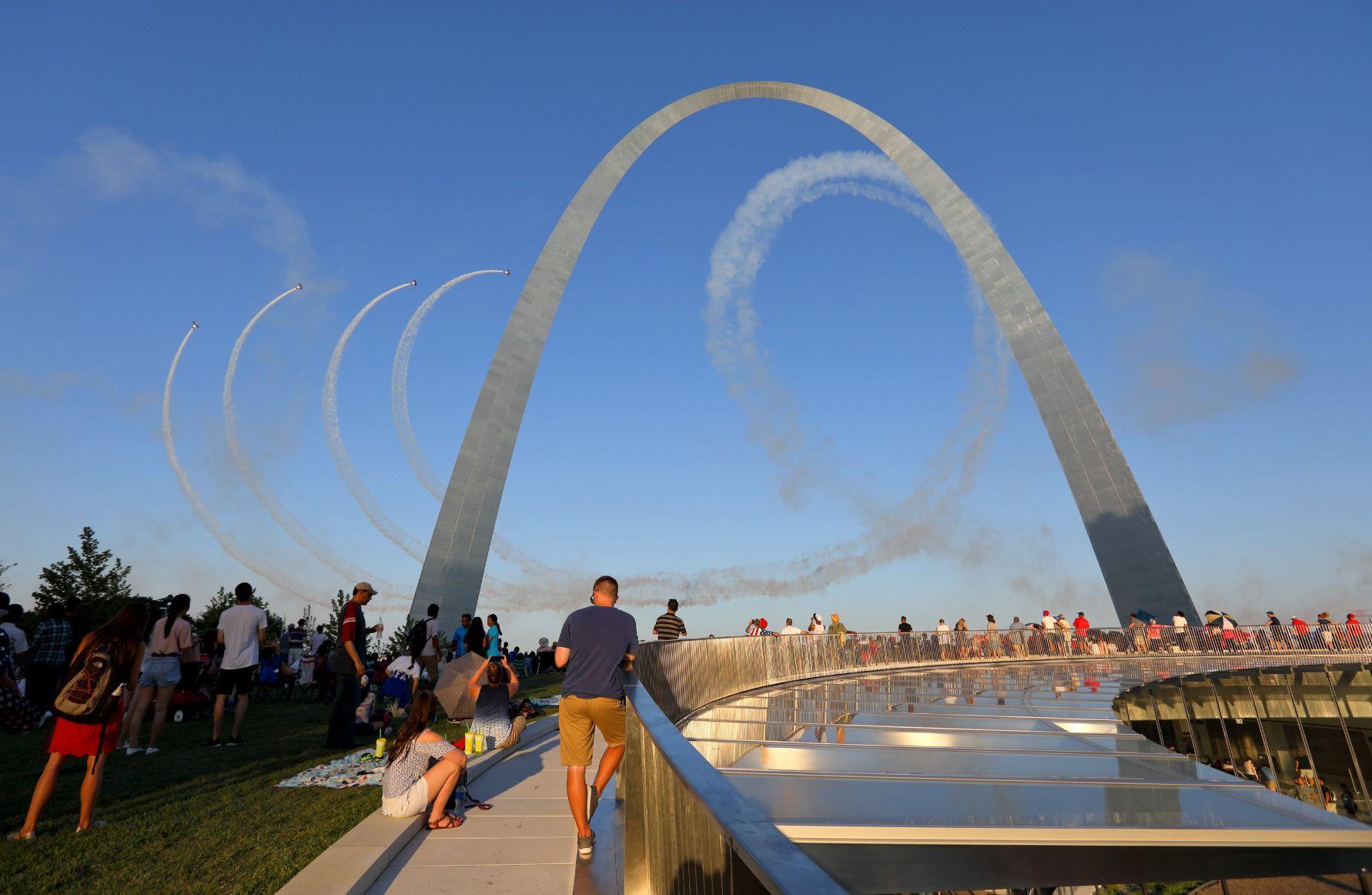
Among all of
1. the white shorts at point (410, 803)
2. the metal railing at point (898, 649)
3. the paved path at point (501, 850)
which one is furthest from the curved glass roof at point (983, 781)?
the white shorts at point (410, 803)

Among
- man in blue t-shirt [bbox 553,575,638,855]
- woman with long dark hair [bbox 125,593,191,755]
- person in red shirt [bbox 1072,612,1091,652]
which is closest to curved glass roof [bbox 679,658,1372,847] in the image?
man in blue t-shirt [bbox 553,575,638,855]

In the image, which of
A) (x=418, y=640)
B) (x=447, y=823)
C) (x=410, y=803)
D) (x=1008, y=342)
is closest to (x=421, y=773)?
(x=410, y=803)

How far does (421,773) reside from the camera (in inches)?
227

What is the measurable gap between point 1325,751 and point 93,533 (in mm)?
50375

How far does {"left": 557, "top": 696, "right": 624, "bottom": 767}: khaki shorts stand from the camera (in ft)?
17.5

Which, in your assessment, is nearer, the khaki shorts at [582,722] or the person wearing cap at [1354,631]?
the khaki shorts at [582,722]

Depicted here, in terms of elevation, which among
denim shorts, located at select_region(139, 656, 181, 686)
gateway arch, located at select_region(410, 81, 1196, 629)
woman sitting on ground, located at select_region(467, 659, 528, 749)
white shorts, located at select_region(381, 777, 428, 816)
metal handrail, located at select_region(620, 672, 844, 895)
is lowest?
white shorts, located at select_region(381, 777, 428, 816)

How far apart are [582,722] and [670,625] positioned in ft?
30.5

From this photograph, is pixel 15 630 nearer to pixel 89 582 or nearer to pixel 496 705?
pixel 496 705

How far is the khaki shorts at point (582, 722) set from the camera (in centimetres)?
533

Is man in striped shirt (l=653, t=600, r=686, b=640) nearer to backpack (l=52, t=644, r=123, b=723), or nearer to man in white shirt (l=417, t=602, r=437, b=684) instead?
man in white shirt (l=417, t=602, r=437, b=684)

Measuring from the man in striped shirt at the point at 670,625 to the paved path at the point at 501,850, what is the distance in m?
7.16

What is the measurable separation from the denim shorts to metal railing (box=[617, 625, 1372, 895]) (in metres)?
5.82

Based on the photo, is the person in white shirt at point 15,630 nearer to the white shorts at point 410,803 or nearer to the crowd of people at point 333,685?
the crowd of people at point 333,685
